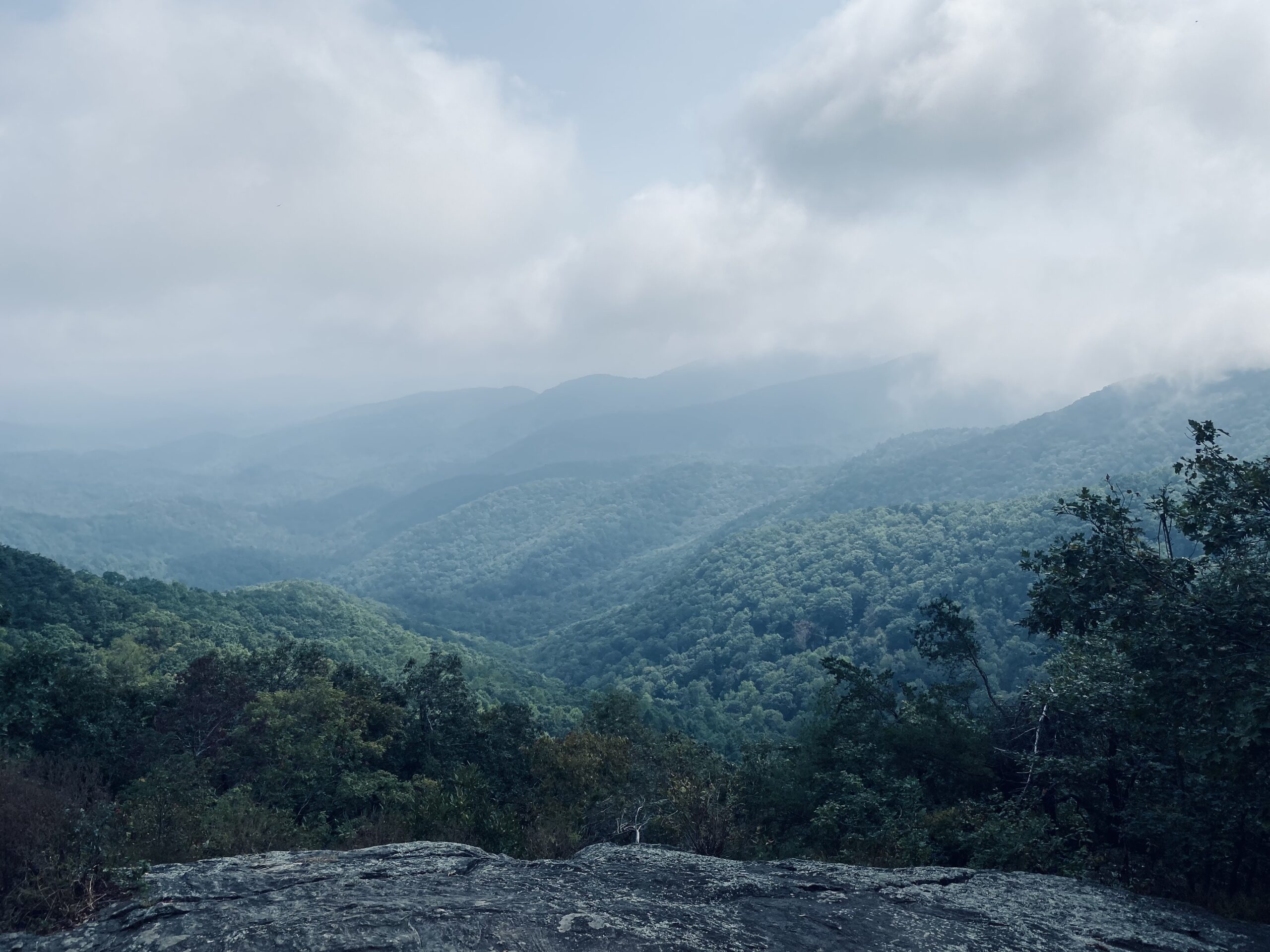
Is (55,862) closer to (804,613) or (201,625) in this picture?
(201,625)

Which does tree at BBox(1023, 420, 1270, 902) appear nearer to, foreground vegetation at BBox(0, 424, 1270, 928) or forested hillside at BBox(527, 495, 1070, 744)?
foreground vegetation at BBox(0, 424, 1270, 928)

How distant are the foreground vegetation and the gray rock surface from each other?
1.28 metres

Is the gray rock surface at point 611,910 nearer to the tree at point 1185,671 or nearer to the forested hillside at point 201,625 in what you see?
the tree at point 1185,671

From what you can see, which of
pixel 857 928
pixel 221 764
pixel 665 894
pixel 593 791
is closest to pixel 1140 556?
pixel 857 928

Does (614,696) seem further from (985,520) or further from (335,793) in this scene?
(985,520)

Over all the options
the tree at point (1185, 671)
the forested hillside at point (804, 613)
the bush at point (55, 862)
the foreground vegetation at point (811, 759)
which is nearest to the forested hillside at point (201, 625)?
the foreground vegetation at point (811, 759)

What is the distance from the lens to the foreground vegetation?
10.8 m

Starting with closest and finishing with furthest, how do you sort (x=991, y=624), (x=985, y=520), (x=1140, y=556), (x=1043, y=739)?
(x=1140, y=556), (x=1043, y=739), (x=991, y=624), (x=985, y=520)

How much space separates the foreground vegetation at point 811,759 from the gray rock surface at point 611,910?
4.20 feet

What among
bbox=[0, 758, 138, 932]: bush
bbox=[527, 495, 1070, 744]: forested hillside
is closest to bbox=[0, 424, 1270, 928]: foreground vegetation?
bbox=[0, 758, 138, 932]: bush

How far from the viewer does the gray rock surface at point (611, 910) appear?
869cm

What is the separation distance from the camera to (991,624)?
118 metres

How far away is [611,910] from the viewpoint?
958cm

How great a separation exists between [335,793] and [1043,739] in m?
29.7
